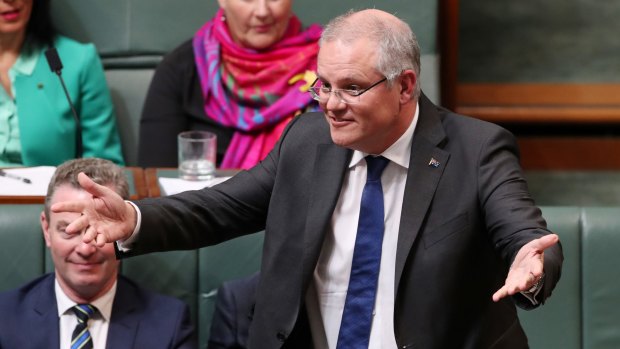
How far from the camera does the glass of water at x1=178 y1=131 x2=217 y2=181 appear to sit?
2016 millimetres

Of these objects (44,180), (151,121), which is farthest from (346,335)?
(151,121)

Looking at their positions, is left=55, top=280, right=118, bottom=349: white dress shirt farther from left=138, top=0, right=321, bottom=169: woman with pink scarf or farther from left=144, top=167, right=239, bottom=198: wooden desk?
left=138, top=0, right=321, bottom=169: woman with pink scarf

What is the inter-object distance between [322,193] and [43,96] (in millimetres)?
1072

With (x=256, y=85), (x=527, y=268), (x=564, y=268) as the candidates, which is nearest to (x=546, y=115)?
(x=256, y=85)

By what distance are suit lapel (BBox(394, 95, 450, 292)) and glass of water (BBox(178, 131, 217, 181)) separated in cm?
64

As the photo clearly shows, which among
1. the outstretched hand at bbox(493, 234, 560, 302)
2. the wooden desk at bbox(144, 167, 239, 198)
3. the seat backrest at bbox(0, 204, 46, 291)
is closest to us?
the outstretched hand at bbox(493, 234, 560, 302)

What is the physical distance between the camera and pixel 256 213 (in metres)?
1.52

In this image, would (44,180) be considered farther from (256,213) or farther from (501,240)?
(501,240)

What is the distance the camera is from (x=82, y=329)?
1709 millimetres

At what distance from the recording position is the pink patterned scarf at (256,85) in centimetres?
232

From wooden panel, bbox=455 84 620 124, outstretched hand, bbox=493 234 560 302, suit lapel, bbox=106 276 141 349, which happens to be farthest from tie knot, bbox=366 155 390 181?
wooden panel, bbox=455 84 620 124

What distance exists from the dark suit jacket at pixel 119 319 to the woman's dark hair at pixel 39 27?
78 centimetres

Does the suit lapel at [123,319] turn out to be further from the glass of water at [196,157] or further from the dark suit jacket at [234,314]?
the glass of water at [196,157]

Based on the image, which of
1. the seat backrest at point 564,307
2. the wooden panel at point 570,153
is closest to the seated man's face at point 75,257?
the seat backrest at point 564,307
